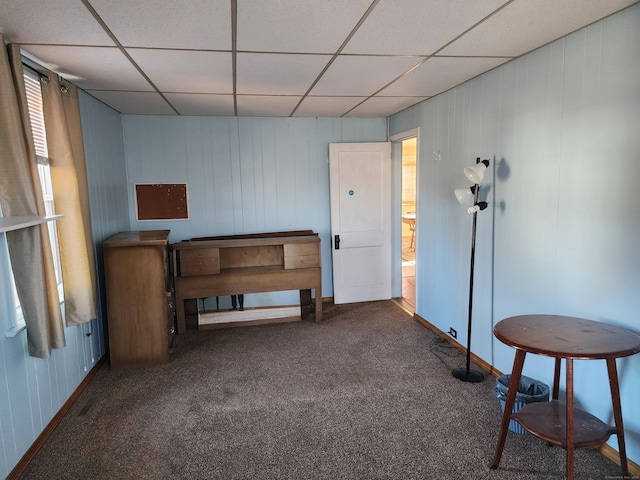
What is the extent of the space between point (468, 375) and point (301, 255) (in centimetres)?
208

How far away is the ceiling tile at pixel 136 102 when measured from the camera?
344cm


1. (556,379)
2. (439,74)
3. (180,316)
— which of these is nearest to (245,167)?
(180,316)

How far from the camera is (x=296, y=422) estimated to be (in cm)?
257

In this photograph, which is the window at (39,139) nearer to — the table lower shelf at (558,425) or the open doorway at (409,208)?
the table lower shelf at (558,425)

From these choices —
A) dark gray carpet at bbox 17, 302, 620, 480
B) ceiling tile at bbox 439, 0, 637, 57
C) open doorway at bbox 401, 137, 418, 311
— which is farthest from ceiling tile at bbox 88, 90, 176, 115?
open doorway at bbox 401, 137, 418, 311

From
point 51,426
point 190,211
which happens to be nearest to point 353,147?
point 190,211

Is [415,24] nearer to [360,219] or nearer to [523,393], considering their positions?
[523,393]

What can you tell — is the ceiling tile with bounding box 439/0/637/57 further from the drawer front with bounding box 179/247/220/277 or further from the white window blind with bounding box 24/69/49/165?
the drawer front with bounding box 179/247/220/277

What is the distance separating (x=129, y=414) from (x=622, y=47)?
3.59m

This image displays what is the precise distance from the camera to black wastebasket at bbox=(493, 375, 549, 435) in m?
2.41

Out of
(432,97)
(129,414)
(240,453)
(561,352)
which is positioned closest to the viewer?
(561,352)

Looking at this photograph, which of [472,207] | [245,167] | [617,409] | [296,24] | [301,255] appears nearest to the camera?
[617,409]

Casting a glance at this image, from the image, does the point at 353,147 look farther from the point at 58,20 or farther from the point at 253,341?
the point at 58,20

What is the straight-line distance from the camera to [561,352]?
1.75 m
